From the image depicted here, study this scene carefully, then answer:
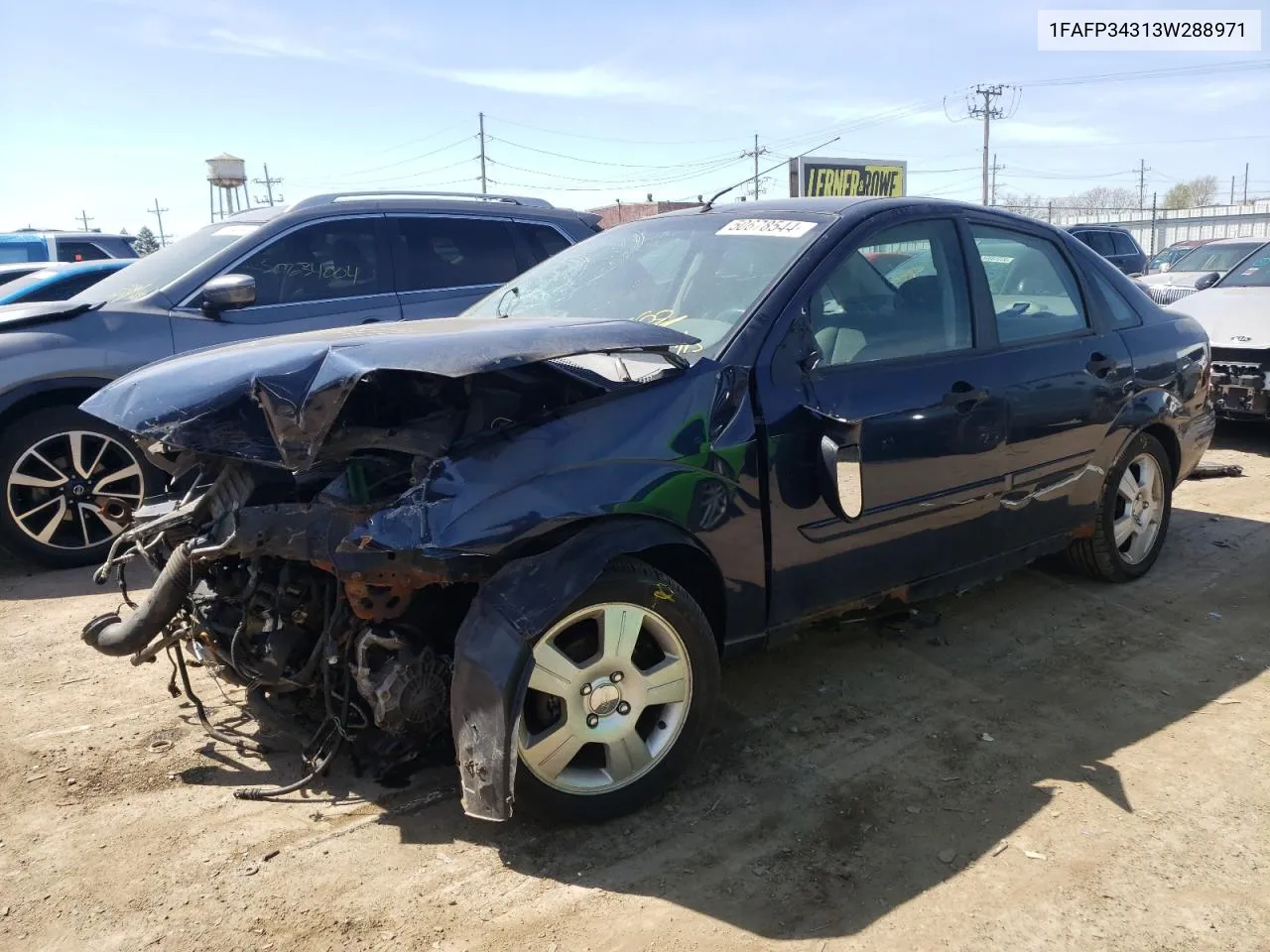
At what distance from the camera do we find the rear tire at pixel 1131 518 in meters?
4.50

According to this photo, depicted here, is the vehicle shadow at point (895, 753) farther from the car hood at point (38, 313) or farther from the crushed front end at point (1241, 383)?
the car hood at point (38, 313)

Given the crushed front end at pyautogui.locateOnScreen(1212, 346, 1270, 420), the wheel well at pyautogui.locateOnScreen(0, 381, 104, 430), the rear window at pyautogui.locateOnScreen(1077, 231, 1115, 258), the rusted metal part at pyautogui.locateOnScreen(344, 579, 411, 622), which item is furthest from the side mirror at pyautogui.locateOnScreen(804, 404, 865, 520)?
the rear window at pyautogui.locateOnScreen(1077, 231, 1115, 258)

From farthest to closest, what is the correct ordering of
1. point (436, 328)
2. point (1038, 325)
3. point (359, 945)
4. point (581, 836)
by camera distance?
point (1038, 325) < point (436, 328) < point (581, 836) < point (359, 945)

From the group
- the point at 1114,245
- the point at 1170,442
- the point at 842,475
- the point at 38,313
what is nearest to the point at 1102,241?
the point at 1114,245

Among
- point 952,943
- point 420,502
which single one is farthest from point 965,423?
point 420,502

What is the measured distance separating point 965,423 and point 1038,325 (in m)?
0.80

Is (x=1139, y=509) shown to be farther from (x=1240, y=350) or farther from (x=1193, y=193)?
(x=1193, y=193)

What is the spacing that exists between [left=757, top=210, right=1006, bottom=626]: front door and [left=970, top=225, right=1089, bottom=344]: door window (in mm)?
202

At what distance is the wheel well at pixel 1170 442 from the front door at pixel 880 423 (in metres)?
1.48

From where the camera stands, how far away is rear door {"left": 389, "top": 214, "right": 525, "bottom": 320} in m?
6.08

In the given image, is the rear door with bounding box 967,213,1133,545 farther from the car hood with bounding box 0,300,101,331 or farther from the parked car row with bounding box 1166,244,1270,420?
the car hood with bounding box 0,300,101,331

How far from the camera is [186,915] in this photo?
7.96 ft

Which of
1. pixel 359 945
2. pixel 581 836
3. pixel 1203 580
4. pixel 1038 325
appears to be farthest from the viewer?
pixel 1203 580

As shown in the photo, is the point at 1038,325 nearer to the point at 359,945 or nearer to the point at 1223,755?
the point at 1223,755
